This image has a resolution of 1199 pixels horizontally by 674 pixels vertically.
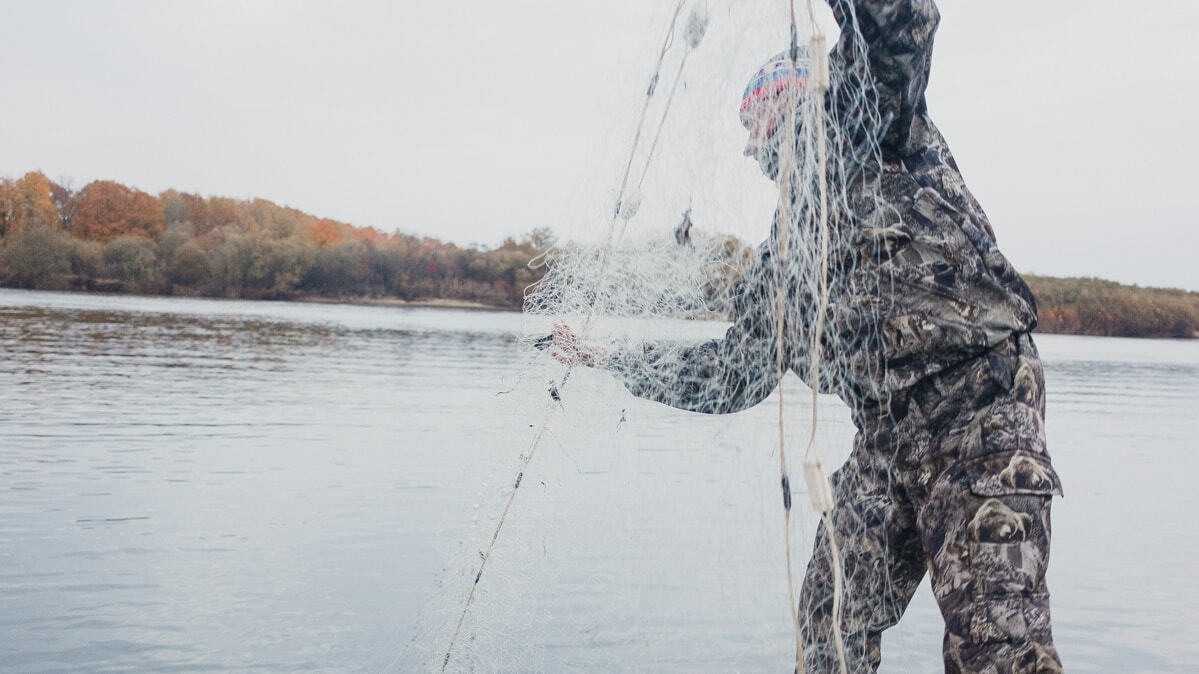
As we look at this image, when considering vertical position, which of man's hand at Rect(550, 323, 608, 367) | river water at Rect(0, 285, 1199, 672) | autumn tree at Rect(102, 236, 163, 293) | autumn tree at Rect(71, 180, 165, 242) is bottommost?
river water at Rect(0, 285, 1199, 672)

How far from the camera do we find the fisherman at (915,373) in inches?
85.3

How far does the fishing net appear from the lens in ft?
7.61

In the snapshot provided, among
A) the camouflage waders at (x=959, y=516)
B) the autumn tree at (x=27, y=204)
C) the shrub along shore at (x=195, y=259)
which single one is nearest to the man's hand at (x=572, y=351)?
the camouflage waders at (x=959, y=516)

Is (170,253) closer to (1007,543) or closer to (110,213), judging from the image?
(110,213)

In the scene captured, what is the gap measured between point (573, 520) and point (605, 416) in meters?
2.95

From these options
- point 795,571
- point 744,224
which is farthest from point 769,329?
point 795,571

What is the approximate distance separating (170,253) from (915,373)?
8408cm

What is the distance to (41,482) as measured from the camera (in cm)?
723

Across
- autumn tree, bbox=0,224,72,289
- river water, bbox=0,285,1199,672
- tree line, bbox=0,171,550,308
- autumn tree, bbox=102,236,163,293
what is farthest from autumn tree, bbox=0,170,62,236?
river water, bbox=0,285,1199,672

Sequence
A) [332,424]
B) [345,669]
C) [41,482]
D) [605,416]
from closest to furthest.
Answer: [605,416] < [345,669] < [41,482] < [332,424]

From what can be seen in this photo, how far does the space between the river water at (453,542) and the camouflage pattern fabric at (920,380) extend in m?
0.54

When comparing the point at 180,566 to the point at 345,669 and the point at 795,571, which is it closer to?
the point at 345,669

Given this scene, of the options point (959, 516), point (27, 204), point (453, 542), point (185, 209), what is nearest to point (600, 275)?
point (959, 516)

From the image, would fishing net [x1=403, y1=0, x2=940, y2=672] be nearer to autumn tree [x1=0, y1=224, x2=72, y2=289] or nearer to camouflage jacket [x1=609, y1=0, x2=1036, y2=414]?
camouflage jacket [x1=609, y1=0, x2=1036, y2=414]
